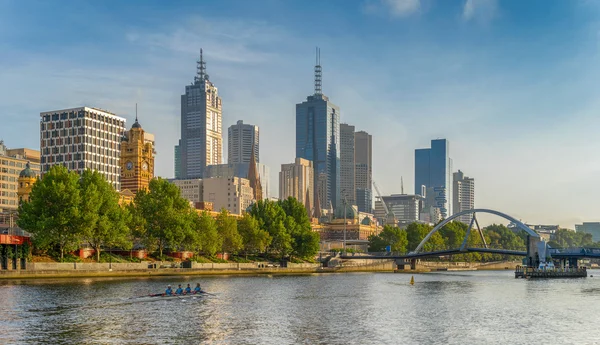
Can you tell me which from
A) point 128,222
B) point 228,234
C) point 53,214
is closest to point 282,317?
point 53,214

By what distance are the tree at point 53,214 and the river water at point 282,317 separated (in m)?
14.4

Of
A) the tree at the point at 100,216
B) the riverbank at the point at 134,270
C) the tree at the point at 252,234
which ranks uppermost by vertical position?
the tree at the point at 100,216

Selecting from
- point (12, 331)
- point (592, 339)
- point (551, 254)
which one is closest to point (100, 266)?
point (12, 331)

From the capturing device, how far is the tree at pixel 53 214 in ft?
404

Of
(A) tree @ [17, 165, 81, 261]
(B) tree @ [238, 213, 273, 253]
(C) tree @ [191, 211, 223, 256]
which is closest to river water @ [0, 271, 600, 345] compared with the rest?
(A) tree @ [17, 165, 81, 261]

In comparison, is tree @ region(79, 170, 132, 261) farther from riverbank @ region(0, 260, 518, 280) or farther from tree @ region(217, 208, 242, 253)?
tree @ region(217, 208, 242, 253)

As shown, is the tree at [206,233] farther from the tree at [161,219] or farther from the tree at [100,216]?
the tree at [100,216]

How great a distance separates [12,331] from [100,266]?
71.1m

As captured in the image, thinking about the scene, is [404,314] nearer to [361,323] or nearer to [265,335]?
[361,323]

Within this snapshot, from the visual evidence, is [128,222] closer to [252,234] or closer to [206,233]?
[206,233]

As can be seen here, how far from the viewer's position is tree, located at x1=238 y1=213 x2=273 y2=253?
605 ft

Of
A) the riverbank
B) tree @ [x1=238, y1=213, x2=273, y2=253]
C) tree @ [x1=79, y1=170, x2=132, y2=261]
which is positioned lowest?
the riverbank

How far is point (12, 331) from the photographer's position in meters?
60.8

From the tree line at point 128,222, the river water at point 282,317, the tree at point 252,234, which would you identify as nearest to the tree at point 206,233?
the tree line at point 128,222
